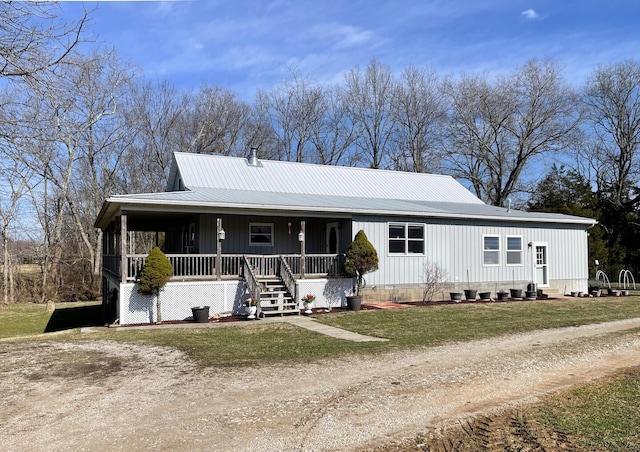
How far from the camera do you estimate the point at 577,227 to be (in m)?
22.2

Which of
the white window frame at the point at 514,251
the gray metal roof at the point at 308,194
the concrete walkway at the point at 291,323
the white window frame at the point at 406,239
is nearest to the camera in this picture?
the concrete walkway at the point at 291,323

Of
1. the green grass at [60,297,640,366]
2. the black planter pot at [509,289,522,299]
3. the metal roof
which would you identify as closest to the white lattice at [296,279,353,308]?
the green grass at [60,297,640,366]

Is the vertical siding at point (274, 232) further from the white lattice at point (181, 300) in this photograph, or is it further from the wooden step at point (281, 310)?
the wooden step at point (281, 310)

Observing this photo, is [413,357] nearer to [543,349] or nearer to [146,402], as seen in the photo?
[543,349]

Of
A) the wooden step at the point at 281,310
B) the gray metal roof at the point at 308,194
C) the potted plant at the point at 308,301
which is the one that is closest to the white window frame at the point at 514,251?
the gray metal roof at the point at 308,194

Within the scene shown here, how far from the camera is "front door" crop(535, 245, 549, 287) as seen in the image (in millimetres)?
21359

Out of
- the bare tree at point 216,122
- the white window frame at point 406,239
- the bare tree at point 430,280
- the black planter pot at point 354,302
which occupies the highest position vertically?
the bare tree at point 216,122

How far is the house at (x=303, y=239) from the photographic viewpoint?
49.1 ft

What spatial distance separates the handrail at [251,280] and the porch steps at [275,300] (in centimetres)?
36

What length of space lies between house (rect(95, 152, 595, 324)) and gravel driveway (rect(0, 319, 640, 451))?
18.0 ft

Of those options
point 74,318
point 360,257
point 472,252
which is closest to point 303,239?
point 360,257

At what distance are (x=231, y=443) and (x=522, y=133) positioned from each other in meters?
37.5

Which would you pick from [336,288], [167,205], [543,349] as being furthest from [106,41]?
[336,288]

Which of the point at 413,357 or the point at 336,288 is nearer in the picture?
the point at 413,357
